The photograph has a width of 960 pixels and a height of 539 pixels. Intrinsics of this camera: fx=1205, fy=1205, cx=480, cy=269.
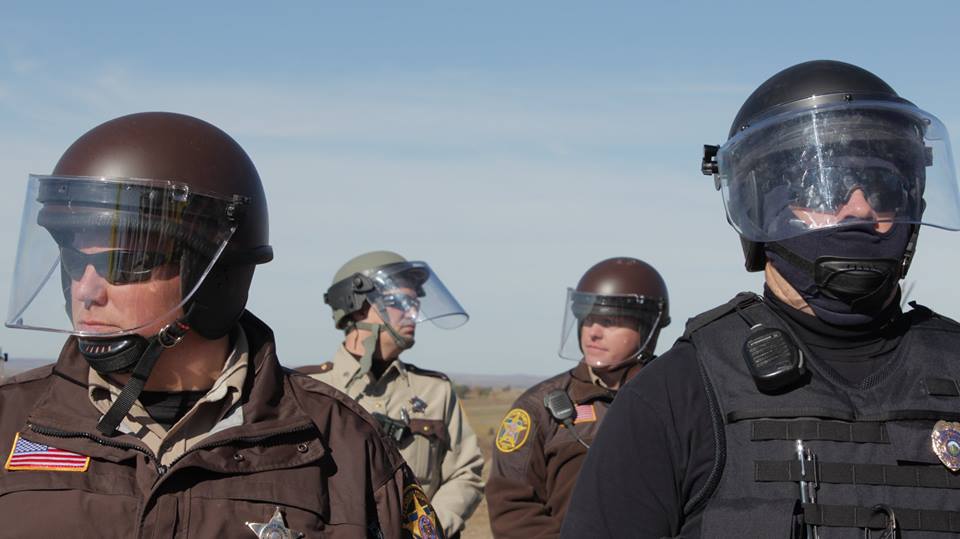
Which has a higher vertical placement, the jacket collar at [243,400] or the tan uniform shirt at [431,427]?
the jacket collar at [243,400]

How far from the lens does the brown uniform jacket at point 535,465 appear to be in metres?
6.09


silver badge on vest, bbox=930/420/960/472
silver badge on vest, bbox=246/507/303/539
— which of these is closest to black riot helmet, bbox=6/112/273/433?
silver badge on vest, bbox=246/507/303/539

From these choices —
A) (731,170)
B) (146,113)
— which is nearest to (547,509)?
(731,170)

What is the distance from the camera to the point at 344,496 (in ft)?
10.3

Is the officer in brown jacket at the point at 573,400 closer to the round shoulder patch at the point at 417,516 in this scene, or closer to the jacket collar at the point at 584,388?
the jacket collar at the point at 584,388

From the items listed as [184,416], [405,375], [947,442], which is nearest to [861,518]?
[947,442]

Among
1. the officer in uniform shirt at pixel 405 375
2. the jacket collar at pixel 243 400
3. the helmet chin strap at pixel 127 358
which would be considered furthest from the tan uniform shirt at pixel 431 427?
the helmet chin strap at pixel 127 358

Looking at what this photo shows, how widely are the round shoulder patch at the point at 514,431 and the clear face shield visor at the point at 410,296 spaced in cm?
136

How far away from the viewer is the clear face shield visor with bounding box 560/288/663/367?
718 centimetres

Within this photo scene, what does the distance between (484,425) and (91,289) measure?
3691 cm

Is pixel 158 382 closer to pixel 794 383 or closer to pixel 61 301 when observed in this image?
pixel 61 301

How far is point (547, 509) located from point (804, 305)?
10.4ft

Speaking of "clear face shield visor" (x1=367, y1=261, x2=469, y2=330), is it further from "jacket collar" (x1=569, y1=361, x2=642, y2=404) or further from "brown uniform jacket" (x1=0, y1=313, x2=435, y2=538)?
"brown uniform jacket" (x1=0, y1=313, x2=435, y2=538)

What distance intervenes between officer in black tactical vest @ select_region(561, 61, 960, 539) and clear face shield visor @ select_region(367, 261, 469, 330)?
435cm
